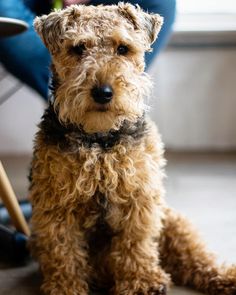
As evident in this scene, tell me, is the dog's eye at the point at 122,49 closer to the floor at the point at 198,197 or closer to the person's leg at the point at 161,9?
the person's leg at the point at 161,9

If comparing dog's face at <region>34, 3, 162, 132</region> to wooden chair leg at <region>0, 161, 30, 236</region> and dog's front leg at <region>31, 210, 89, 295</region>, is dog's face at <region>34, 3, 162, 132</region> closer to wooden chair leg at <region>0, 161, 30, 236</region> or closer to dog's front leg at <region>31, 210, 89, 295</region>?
dog's front leg at <region>31, 210, 89, 295</region>

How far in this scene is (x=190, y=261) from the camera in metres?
1.63

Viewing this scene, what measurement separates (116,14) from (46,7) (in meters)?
0.65

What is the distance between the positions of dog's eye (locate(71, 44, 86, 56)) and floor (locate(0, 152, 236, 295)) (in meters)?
0.75

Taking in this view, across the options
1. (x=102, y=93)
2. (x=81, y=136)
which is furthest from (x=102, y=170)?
(x=102, y=93)

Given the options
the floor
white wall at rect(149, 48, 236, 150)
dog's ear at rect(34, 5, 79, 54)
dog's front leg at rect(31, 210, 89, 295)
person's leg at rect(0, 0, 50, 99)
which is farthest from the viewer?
white wall at rect(149, 48, 236, 150)

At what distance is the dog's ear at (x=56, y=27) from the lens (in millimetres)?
1422

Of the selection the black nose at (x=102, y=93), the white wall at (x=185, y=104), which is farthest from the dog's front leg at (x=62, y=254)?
the white wall at (x=185, y=104)

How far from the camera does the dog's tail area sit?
157cm

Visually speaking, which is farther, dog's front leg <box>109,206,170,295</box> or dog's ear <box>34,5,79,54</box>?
dog's front leg <box>109,206,170,295</box>

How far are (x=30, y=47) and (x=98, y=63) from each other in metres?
0.63

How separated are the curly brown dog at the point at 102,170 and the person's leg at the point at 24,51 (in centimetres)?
40

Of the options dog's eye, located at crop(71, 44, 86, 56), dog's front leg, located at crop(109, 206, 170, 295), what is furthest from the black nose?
dog's front leg, located at crop(109, 206, 170, 295)


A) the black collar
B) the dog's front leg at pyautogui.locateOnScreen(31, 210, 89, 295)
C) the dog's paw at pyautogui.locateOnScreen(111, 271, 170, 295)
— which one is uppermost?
the black collar
